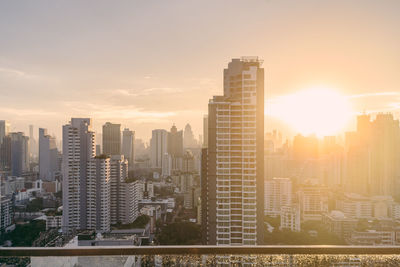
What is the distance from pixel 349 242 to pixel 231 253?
10.2 meters

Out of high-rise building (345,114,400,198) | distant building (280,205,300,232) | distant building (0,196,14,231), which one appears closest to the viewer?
distant building (280,205,300,232)

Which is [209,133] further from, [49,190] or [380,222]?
[49,190]

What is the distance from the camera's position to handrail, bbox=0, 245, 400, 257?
1.29 m

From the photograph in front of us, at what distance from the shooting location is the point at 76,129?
10.9 metres

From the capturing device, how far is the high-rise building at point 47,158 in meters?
22.5

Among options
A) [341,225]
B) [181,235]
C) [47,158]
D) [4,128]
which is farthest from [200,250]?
[4,128]

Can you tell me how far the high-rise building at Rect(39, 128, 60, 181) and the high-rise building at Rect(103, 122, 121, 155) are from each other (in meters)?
3.53

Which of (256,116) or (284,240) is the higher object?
(256,116)

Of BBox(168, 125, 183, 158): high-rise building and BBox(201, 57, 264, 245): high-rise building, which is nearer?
BBox(201, 57, 264, 245): high-rise building

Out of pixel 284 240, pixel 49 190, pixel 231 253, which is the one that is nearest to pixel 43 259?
pixel 231 253

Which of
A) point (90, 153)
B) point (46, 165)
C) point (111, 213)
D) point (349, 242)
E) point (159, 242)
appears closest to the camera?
point (159, 242)

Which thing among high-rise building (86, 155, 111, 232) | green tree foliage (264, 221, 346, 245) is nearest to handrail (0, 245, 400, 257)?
green tree foliage (264, 221, 346, 245)

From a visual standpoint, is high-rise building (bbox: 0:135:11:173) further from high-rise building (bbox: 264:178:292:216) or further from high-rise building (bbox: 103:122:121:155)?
high-rise building (bbox: 264:178:292:216)

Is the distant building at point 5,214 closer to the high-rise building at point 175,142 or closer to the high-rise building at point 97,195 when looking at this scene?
the high-rise building at point 97,195
